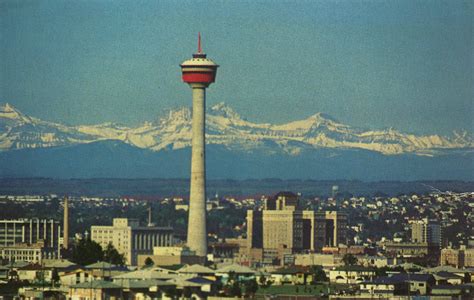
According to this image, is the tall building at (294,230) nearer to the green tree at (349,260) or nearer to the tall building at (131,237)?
the tall building at (131,237)

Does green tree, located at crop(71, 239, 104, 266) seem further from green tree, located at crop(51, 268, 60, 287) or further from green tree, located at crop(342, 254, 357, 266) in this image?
green tree, located at crop(342, 254, 357, 266)

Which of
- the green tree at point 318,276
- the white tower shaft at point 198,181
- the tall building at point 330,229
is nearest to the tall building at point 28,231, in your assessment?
the white tower shaft at point 198,181

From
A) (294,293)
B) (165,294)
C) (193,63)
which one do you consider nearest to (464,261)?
(193,63)

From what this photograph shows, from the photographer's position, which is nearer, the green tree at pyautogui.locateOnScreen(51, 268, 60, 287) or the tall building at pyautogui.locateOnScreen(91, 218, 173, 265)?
the green tree at pyautogui.locateOnScreen(51, 268, 60, 287)

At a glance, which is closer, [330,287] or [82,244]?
[330,287]

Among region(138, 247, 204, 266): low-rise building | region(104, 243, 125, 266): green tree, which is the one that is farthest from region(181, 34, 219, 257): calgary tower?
region(104, 243, 125, 266): green tree

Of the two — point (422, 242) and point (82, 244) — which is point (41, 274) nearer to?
point (82, 244)
